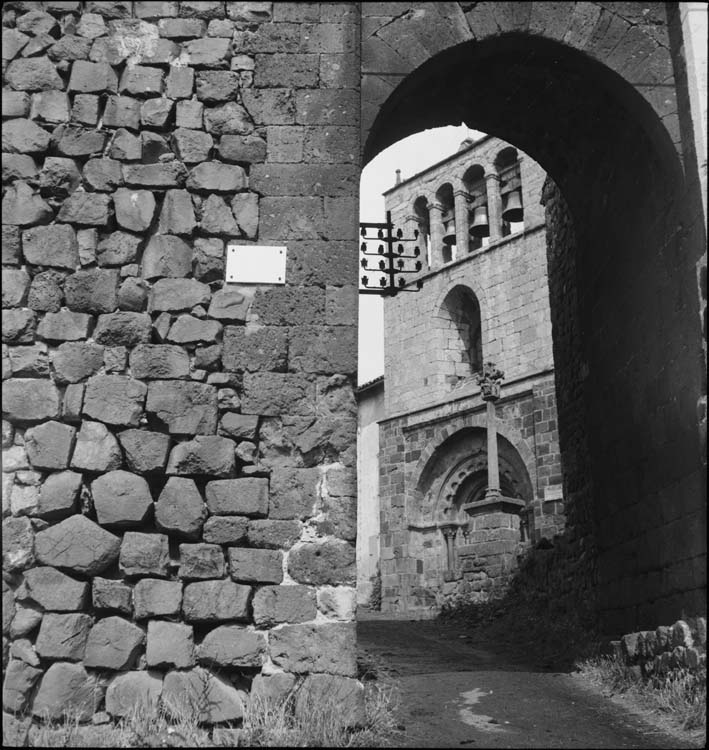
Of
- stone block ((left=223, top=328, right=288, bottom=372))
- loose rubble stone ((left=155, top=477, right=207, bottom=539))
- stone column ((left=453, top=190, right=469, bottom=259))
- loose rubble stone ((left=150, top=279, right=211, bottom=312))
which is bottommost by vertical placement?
loose rubble stone ((left=155, top=477, right=207, bottom=539))

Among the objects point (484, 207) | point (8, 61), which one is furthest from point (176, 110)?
point (484, 207)

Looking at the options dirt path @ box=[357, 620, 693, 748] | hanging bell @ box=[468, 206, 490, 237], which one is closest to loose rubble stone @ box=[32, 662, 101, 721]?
dirt path @ box=[357, 620, 693, 748]

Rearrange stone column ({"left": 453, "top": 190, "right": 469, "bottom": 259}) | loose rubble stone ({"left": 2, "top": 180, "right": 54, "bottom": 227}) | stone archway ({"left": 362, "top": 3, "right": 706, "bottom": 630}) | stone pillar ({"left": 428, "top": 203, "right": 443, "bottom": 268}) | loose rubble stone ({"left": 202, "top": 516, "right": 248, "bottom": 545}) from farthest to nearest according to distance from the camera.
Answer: stone pillar ({"left": 428, "top": 203, "right": 443, "bottom": 268}), stone column ({"left": 453, "top": 190, "right": 469, "bottom": 259}), stone archway ({"left": 362, "top": 3, "right": 706, "bottom": 630}), loose rubble stone ({"left": 2, "top": 180, "right": 54, "bottom": 227}), loose rubble stone ({"left": 202, "top": 516, "right": 248, "bottom": 545})

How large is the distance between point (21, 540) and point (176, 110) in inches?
93.2

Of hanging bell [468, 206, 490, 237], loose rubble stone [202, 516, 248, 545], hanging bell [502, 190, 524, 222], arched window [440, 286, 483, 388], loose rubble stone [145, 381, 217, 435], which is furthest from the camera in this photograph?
arched window [440, 286, 483, 388]

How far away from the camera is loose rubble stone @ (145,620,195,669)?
414 centimetres

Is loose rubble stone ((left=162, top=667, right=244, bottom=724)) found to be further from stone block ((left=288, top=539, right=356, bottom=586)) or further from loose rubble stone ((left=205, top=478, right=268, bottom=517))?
loose rubble stone ((left=205, top=478, right=268, bottom=517))

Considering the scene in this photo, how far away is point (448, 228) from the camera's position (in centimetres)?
2319

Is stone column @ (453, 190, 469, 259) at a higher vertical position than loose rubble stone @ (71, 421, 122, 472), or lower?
higher

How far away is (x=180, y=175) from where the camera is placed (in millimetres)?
4812

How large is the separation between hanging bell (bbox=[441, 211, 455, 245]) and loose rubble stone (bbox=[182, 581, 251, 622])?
62.4 feet

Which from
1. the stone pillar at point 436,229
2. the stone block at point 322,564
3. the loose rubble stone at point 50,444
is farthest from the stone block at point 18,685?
the stone pillar at point 436,229

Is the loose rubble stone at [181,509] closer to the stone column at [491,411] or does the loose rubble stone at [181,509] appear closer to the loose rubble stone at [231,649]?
the loose rubble stone at [231,649]

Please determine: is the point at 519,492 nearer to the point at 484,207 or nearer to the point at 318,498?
the point at 484,207
